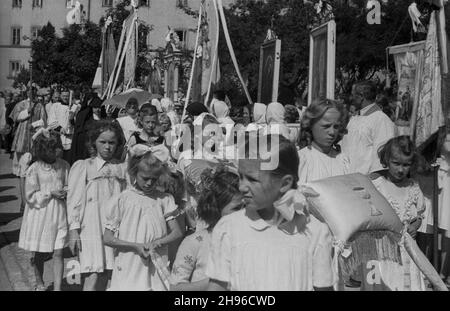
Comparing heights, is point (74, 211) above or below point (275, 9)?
below

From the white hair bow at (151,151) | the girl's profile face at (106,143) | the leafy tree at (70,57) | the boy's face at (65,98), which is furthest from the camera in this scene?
the leafy tree at (70,57)

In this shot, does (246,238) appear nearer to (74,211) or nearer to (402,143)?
(402,143)

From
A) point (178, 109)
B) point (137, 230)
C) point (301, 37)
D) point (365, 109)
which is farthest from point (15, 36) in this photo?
point (137, 230)

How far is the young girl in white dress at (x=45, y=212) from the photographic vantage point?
637cm

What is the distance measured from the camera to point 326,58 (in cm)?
727

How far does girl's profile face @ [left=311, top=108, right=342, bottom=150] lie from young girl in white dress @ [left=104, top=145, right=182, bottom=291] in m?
1.06

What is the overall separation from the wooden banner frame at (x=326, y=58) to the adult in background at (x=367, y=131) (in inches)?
16.7

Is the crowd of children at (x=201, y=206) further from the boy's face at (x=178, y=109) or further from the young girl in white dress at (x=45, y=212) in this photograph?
the boy's face at (x=178, y=109)

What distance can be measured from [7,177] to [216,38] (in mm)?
8018

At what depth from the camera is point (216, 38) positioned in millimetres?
10375

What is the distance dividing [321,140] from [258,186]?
1780 millimetres

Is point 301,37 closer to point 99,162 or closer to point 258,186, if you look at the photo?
point 99,162

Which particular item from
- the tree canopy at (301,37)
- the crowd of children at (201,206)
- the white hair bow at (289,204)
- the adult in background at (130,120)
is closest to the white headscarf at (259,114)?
the crowd of children at (201,206)
